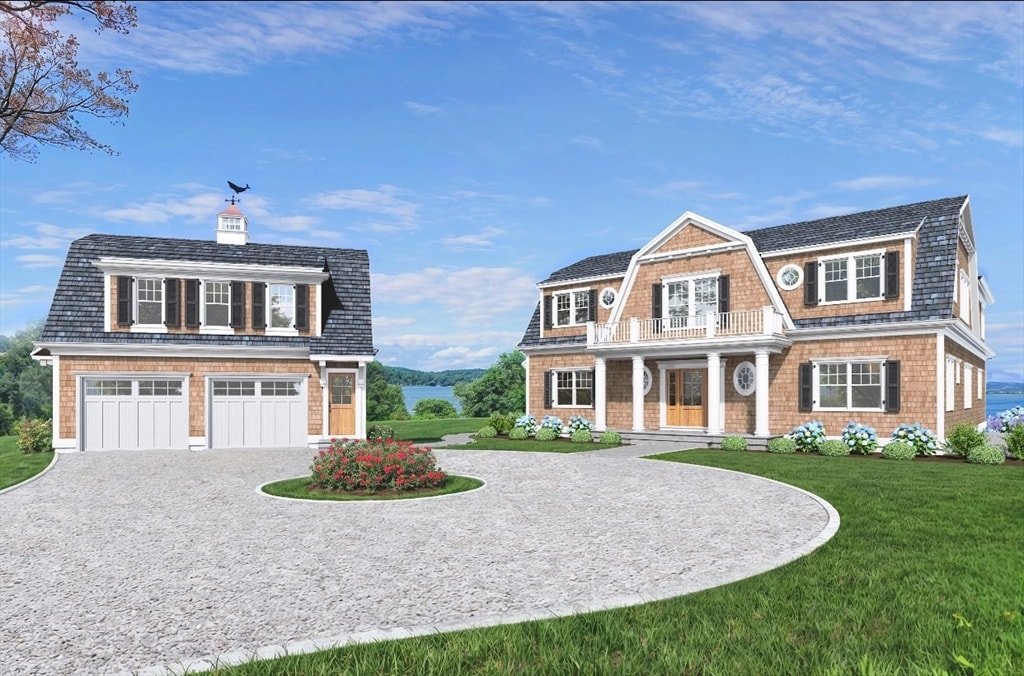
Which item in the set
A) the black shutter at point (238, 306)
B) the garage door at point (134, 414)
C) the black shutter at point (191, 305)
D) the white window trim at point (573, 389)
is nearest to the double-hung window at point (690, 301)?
the white window trim at point (573, 389)

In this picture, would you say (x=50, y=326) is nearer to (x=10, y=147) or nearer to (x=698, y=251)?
(x=10, y=147)

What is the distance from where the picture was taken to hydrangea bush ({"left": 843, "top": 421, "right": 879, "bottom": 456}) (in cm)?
2081

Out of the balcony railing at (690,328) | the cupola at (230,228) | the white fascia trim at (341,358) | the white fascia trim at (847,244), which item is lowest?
the white fascia trim at (341,358)

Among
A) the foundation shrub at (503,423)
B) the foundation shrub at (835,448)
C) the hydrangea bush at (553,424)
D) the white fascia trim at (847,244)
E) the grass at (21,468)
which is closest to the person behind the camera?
the grass at (21,468)

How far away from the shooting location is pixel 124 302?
2350cm

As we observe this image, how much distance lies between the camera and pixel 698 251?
82.1 feet

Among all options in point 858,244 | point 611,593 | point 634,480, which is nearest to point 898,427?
point 858,244

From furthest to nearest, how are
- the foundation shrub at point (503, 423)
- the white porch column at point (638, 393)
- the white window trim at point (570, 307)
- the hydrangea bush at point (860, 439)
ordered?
the white window trim at point (570, 307) < the foundation shrub at point (503, 423) < the white porch column at point (638, 393) < the hydrangea bush at point (860, 439)

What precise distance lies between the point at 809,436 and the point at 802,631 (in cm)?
1739

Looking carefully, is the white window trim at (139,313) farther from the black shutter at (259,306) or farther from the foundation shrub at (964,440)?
the foundation shrub at (964,440)

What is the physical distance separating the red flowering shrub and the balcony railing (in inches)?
509

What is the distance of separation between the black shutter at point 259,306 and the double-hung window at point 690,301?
45.8 ft

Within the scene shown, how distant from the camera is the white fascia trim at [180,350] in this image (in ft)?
74.4

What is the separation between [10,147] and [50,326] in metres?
6.35
